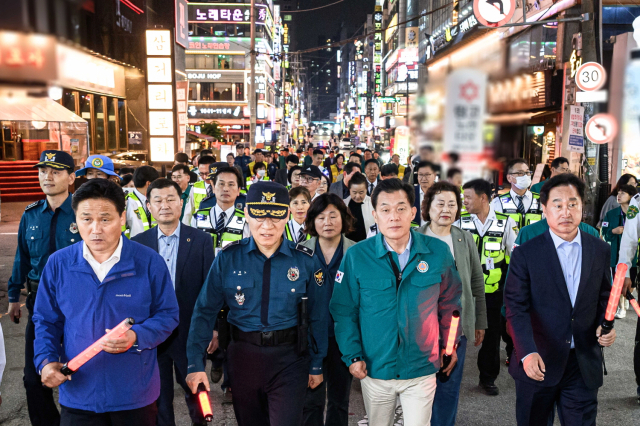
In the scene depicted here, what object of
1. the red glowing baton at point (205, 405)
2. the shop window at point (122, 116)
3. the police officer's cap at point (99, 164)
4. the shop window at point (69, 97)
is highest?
the shop window at point (122, 116)

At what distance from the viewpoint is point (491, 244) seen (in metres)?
5.20

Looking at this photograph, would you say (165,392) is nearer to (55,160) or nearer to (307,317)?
(307,317)

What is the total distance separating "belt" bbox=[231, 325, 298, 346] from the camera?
126 inches

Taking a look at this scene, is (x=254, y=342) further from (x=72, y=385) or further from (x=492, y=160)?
(x=492, y=160)

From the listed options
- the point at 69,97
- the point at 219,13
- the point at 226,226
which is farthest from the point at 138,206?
the point at 219,13

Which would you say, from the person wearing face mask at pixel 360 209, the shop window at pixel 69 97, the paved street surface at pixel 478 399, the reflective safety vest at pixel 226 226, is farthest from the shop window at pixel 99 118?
the person wearing face mask at pixel 360 209

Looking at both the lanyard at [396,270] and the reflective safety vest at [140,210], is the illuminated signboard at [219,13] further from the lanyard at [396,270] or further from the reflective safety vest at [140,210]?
the lanyard at [396,270]

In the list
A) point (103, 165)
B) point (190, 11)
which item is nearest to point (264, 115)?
point (190, 11)

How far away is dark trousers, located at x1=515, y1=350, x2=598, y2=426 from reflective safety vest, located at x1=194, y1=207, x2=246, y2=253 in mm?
3064

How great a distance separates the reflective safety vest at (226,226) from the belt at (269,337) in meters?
2.15

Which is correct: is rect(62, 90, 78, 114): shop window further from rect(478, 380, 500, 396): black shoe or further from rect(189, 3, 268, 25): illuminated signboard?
rect(189, 3, 268, 25): illuminated signboard

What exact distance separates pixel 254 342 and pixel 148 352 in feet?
2.06

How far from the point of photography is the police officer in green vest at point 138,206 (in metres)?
5.90

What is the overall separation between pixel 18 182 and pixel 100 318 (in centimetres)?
2081
